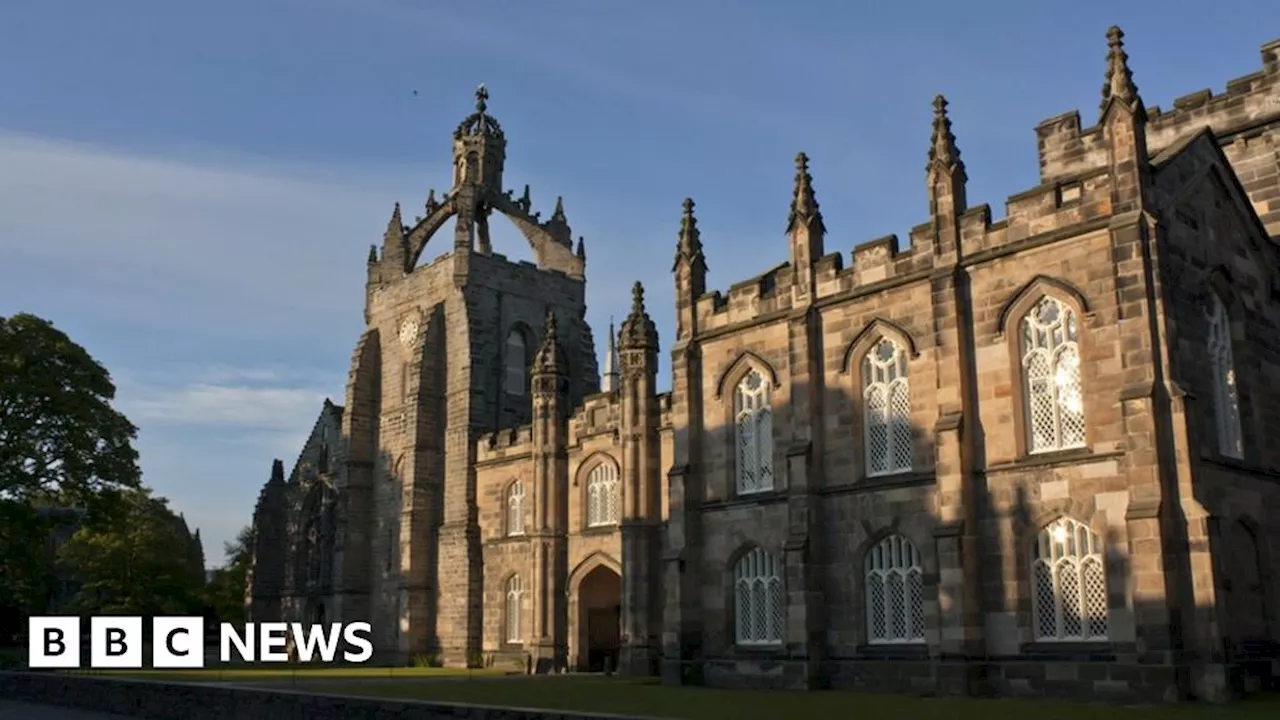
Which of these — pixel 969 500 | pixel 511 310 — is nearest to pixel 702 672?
pixel 969 500

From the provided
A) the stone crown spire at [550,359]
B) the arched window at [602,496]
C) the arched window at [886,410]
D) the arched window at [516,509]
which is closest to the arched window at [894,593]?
the arched window at [886,410]

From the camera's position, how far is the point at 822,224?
27.4 meters

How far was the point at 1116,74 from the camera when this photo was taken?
70.9ft

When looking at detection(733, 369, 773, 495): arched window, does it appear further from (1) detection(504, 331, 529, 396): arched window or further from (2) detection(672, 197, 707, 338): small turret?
(1) detection(504, 331, 529, 396): arched window

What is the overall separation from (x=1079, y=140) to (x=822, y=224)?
6.33m

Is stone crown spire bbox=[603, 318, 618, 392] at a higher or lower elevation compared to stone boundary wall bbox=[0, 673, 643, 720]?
higher

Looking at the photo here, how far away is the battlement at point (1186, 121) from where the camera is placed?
25.8 metres

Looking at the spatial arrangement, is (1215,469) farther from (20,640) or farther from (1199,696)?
(20,640)

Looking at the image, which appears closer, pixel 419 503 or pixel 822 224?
pixel 822 224

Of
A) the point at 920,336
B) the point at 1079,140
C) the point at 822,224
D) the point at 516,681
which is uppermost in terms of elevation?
the point at 1079,140

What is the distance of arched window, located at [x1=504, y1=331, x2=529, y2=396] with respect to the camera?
163 feet

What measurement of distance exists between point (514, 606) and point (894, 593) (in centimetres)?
2169

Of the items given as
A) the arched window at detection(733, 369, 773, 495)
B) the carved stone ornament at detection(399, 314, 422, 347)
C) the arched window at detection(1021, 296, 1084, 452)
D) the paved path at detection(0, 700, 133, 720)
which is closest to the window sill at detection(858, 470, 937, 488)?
the arched window at detection(1021, 296, 1084, 452)

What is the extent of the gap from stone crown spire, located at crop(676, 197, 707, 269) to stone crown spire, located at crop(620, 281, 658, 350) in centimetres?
472
